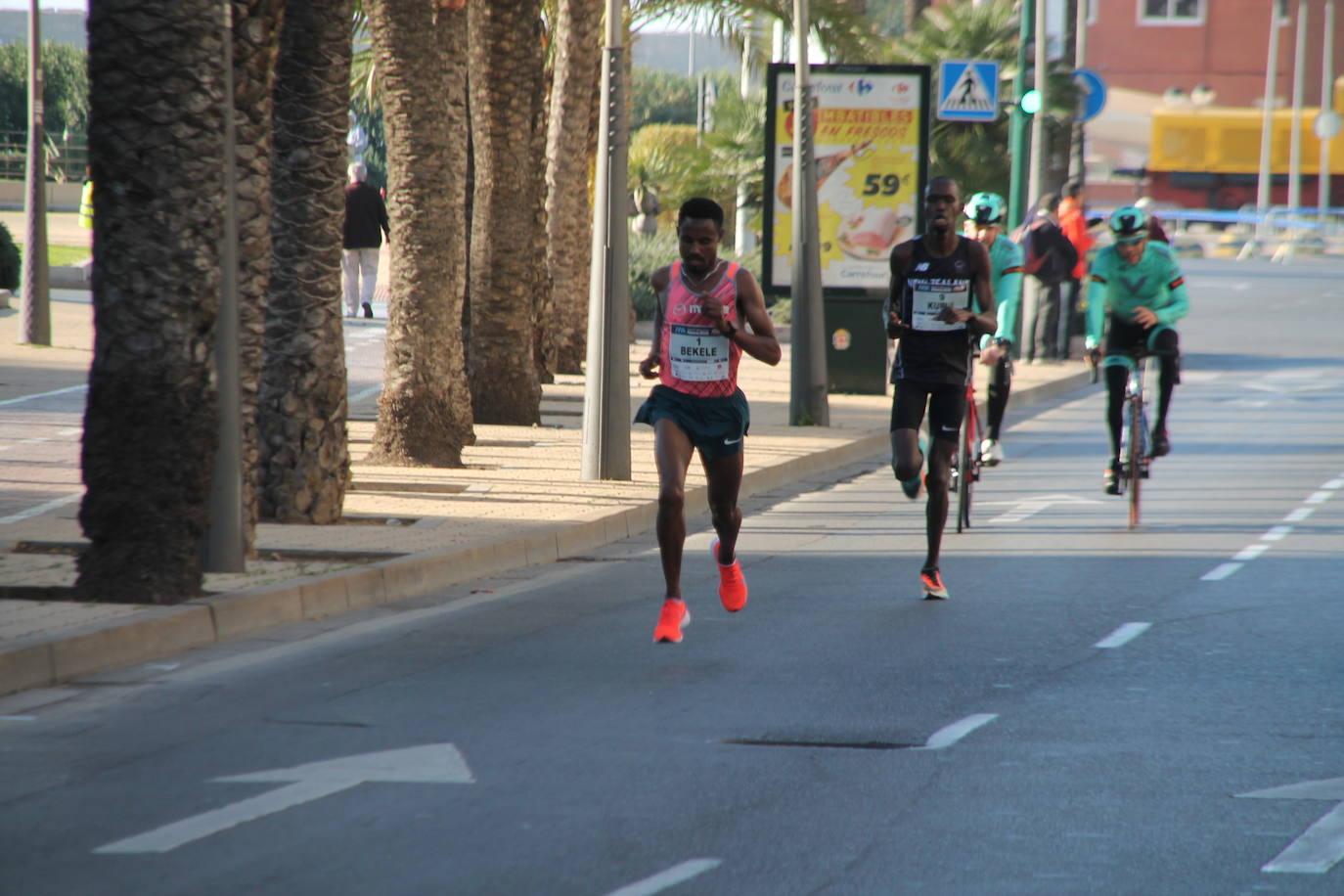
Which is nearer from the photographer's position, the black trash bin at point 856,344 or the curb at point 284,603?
the curb at point 284,603

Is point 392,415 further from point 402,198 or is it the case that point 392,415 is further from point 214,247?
point 214,247

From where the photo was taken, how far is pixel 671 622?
901cm

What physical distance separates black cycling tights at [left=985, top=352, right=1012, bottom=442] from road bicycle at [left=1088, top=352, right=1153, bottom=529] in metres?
1.07

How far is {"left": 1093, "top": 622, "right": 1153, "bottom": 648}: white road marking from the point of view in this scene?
9.02 metres

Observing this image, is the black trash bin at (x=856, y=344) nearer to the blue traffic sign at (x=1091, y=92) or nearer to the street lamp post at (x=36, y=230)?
the blue traffic sign at (x=1091, y=92)

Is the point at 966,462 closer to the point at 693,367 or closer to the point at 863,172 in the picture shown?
the point at 693,367

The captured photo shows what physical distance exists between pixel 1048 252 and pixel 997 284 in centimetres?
1205

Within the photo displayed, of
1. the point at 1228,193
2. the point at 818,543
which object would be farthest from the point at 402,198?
the point at 1228,193

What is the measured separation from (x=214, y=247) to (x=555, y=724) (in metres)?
3.26

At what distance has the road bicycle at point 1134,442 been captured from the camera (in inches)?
521

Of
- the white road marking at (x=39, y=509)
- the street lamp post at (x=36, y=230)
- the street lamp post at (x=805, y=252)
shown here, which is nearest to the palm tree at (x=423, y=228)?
the white road marking at (x=39, y=509)

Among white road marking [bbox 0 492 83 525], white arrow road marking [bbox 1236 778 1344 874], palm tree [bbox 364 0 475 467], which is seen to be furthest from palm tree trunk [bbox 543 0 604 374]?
white arrow road marking [bbox 1236 778 1344 874]

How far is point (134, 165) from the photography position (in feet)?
29.9

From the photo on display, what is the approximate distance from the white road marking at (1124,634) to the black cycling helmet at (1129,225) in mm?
4129
